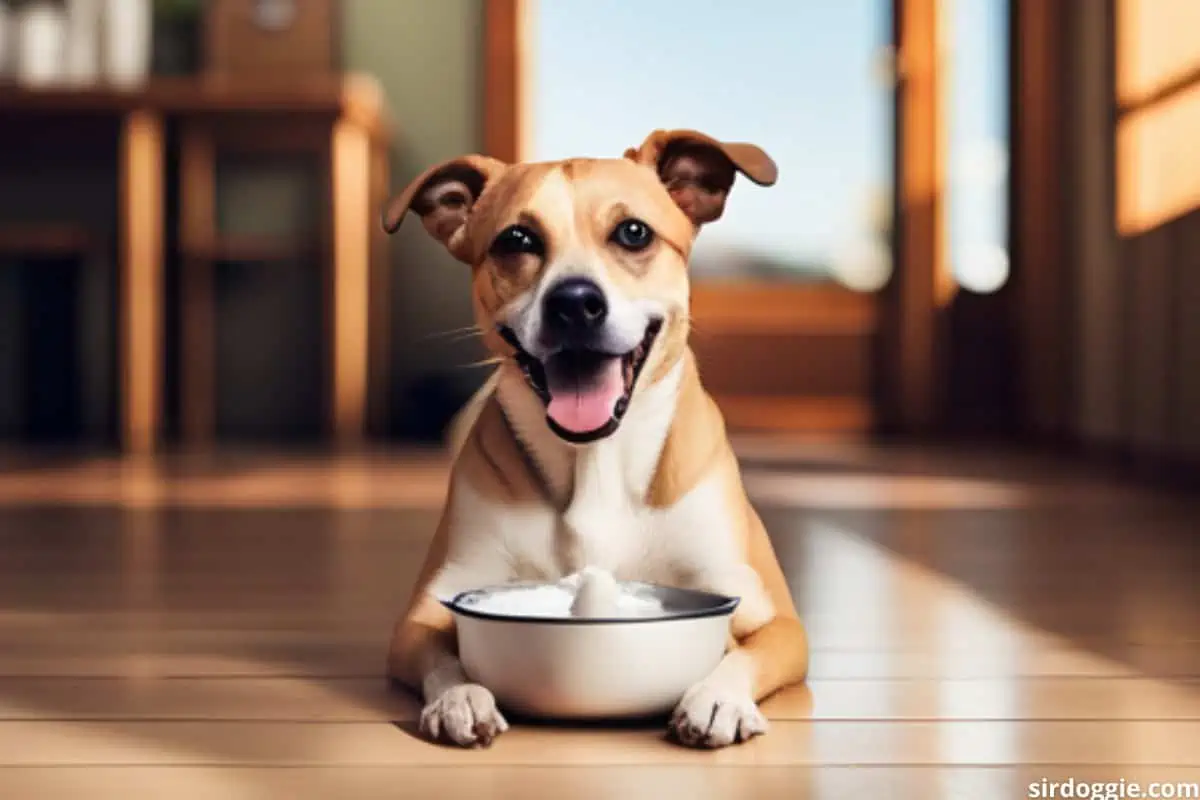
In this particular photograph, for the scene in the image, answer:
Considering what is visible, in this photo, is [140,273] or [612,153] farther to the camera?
[612,153]

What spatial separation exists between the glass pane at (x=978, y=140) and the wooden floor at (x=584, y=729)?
7.38 ft

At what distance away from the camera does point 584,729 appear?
1195mm

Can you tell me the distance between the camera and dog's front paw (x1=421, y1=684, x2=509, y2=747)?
44.5 inches

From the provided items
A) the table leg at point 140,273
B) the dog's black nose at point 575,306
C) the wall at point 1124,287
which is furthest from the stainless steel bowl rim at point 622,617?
the table leg at point 140,273

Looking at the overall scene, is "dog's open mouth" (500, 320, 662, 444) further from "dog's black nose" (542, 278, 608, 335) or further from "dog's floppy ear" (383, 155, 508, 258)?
"dog's floppy ear" (383, 155, 508, 258)

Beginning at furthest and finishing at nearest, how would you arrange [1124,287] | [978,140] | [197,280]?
[978,140], [197,280], [1124,287]

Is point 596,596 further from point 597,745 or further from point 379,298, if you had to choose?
point 379,298

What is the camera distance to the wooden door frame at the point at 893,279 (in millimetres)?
5191

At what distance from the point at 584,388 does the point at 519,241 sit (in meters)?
0.14

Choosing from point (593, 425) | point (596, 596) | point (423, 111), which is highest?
point (423, 111)

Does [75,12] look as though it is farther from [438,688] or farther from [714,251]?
[438,688]

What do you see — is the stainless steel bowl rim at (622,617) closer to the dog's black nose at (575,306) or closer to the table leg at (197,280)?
the dog's black nose at (575,306)

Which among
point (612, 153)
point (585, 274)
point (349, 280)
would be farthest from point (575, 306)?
point (612, 153)

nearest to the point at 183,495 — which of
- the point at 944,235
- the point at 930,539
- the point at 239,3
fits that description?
the point at 930,539
